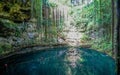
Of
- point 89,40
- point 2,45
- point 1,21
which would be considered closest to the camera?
point 2,45

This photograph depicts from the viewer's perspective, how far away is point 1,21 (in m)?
21.4

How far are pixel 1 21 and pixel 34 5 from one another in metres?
10.3

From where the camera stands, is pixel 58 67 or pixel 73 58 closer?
pixel 58 67

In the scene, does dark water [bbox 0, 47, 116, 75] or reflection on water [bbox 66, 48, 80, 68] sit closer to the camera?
dark water [bbox 0, 47, 116, 75]

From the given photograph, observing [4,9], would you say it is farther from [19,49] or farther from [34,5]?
[34,5]

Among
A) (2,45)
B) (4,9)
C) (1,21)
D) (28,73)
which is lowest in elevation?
(28,73)

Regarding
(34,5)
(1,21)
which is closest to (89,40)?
(34,5)

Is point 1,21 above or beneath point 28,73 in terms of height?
above

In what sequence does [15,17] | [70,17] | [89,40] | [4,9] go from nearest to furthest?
[4,9] < [15,17] < [89,40] < [70,17]

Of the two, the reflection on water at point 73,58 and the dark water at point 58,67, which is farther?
the reflection on water at point 73,58

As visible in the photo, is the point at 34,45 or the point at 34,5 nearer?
the point at 34,45

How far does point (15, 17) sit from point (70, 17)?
27137 millimetres

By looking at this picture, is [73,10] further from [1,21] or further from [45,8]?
[1,21]

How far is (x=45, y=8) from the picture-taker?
3619 centimetres
